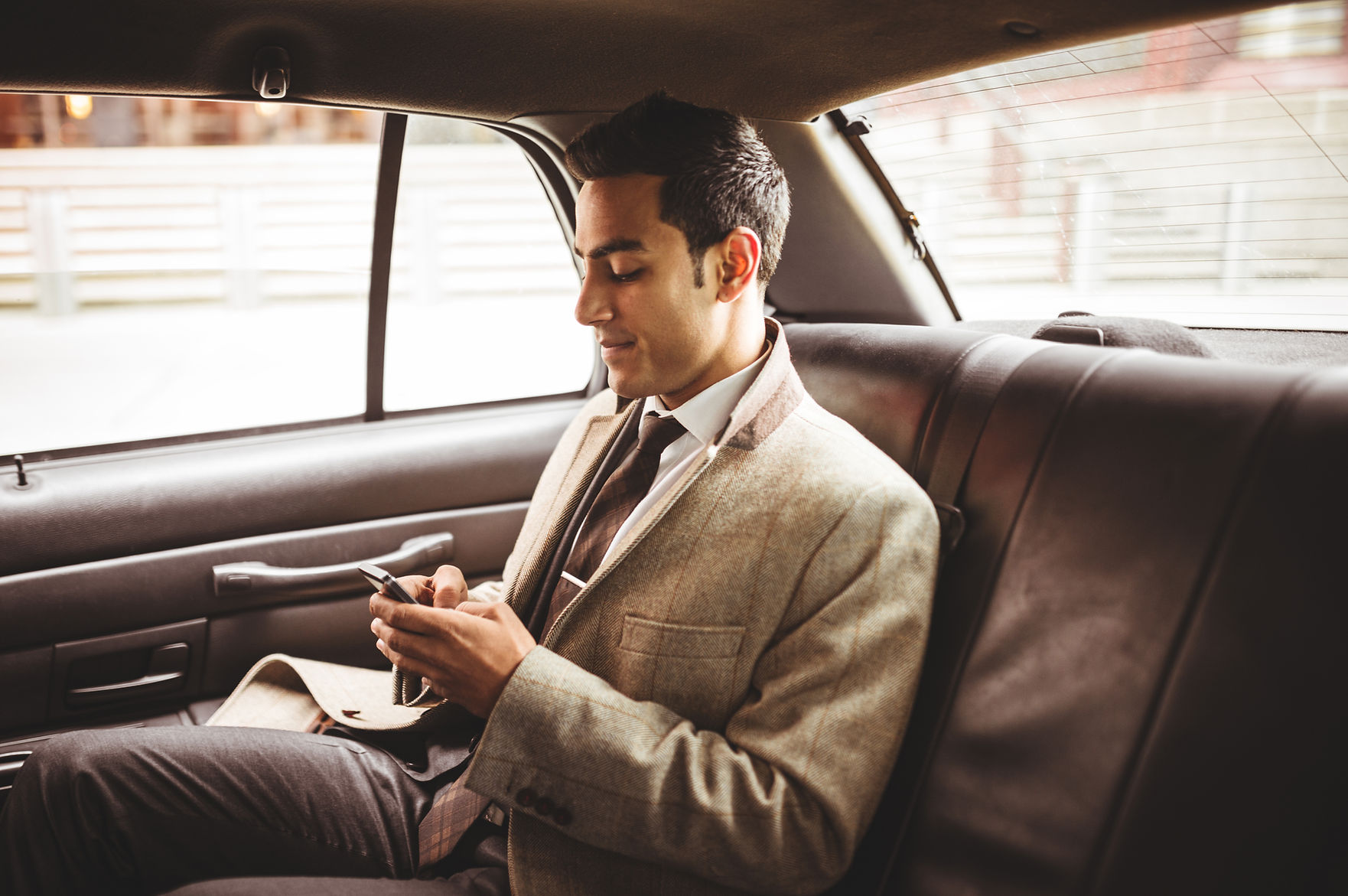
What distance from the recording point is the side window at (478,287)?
2.67 meters

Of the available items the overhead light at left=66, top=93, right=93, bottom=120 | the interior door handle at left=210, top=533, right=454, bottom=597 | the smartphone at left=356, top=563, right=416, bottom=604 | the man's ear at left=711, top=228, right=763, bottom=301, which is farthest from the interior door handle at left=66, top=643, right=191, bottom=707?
the man's ear at left=711, top=228, right=763, bottom=301

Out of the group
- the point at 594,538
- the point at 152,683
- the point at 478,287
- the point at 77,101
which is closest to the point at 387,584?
the point at 594,538

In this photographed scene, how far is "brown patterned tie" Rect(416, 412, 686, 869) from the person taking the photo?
1.44 m

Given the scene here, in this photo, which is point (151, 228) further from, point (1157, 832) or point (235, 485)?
Result: point (1157, 832)

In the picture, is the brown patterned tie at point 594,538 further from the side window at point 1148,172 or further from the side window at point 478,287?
the side window at point 478,287

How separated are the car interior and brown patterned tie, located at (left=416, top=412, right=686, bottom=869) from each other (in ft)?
1.14

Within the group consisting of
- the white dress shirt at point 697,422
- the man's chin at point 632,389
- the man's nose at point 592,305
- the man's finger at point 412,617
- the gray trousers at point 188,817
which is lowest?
the gray trousers at point 188,817

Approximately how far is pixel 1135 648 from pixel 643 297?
85cm

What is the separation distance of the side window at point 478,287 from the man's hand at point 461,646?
138 centimetres

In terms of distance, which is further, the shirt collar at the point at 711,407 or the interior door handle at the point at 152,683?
the interior door handle at the point at 152,683

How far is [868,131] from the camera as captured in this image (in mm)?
2062

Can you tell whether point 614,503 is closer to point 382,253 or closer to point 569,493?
point 569,493

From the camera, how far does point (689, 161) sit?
1478mm

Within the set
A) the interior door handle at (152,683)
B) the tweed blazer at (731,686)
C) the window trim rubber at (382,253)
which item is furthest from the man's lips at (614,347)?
the interior door handle at (152,683)
